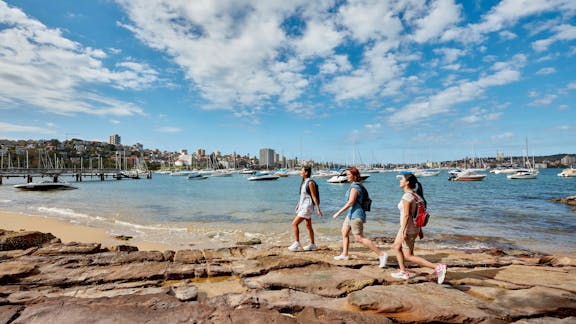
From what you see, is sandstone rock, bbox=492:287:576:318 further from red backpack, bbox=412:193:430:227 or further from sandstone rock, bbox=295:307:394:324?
sandstone rock, bbox=295:307:394:324

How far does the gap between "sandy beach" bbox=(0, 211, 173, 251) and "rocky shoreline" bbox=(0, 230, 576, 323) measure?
10.6ft

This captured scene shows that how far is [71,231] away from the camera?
42.4 ft

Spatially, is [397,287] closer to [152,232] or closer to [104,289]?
[104,289]

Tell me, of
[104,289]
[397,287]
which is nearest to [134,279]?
[104,289]

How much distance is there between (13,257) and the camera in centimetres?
636

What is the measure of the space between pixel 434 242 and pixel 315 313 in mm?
8706

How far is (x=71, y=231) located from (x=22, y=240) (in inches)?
239

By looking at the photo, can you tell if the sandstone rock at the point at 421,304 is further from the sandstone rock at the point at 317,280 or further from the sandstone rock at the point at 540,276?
the sandstone rock at the point at 540,276

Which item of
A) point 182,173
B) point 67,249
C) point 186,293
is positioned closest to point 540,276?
point 186,293

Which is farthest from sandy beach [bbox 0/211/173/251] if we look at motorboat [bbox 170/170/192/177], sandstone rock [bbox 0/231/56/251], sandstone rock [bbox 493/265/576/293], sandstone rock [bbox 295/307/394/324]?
motorboat [bbox 170/170/192/177]

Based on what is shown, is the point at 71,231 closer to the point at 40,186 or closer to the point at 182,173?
the point at 40,186

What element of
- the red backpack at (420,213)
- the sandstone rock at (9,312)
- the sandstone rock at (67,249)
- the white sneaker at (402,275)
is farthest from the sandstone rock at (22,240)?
the red backpack at (420,213)

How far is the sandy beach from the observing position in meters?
10.3

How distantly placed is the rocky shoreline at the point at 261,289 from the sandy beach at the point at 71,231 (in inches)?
128
